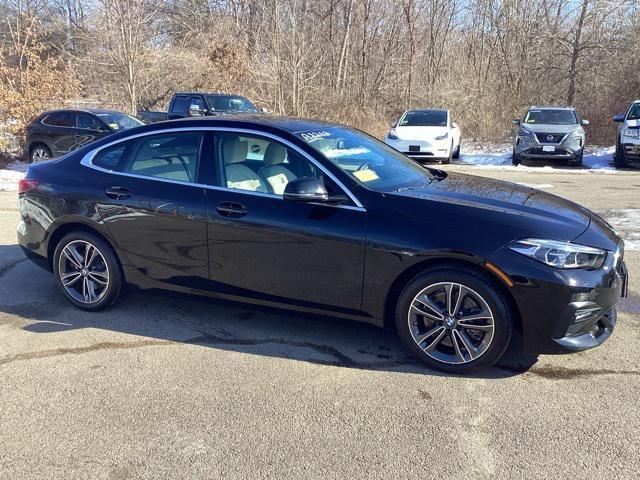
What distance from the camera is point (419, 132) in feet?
52.7

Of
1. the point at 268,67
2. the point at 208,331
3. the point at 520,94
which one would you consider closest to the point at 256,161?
the point at 208,331

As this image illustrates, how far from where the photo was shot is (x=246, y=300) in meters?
4.15

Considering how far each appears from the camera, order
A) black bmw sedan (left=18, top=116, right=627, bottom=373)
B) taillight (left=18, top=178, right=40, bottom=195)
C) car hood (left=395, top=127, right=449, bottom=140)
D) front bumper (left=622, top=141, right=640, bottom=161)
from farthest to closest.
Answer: car hood (left=395, top=127, right=449, bottom=140) → front bumper (left=622, top=141, right=640, bottom=161) → taillight (left=18, top=178, right=40, bottom=195) → black bmw sedan (left=18, top=116, right=627, bottom=373)

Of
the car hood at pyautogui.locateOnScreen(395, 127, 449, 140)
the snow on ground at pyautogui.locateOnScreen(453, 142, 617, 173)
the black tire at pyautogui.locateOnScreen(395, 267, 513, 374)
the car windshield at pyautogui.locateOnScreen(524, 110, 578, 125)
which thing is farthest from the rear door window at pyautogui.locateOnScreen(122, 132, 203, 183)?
the car windshield at pyautogui.locateOnScreen(524, 110, 578, 125)

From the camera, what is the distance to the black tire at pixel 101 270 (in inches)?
181

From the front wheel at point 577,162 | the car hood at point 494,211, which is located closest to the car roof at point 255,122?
the car hood at point 494,211

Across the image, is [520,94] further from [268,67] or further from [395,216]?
[395,216]

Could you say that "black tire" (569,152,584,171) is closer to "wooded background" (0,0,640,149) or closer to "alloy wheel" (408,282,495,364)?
"wooded background" (0,0,640,149)

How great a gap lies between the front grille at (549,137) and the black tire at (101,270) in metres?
14.0

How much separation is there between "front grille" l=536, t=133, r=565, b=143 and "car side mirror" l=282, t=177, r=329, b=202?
13.7 metres

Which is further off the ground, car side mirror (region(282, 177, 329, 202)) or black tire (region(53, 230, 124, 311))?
car side mirror (region(282, 177, 329, 202))

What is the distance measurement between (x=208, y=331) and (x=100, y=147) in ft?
6.14

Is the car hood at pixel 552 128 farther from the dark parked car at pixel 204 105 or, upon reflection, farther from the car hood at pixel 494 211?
the car hood at pixel 494 211

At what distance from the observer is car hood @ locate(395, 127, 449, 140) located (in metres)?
15.9
